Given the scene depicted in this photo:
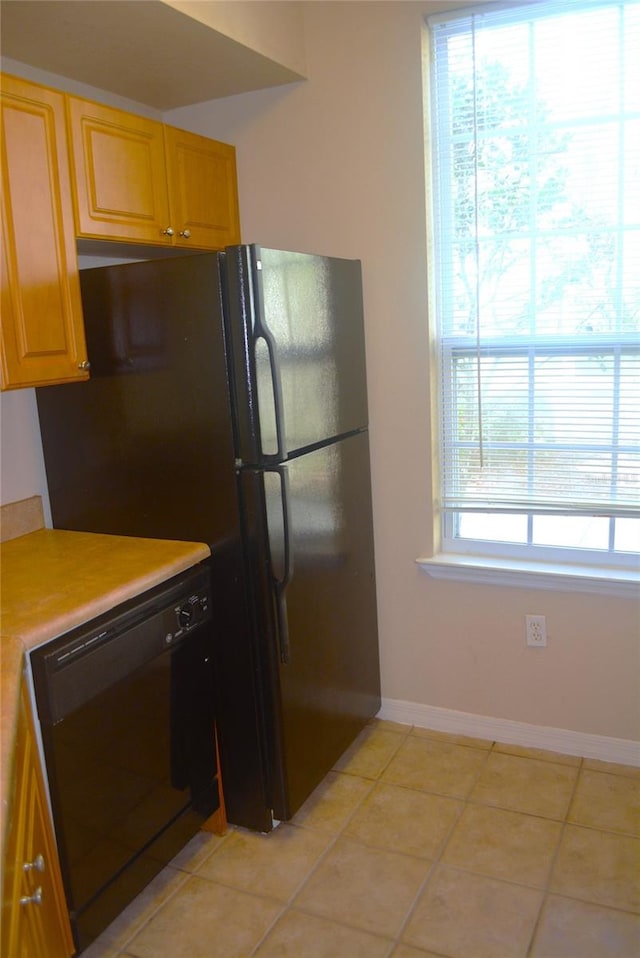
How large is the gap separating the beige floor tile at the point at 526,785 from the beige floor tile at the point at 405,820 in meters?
0.13

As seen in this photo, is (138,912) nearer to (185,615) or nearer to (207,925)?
(207,925)

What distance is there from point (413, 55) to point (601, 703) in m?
2.22

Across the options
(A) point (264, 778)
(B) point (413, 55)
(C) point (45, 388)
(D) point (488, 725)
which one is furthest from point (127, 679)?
(B) point (413, 55)

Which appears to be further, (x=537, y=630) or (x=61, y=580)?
(x=537, y=630)

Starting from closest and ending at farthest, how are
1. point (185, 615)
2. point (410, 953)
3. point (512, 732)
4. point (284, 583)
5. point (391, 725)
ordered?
point (410, 953), point (185, 615), point (284, 583), point (512, 732), point (391, 725)

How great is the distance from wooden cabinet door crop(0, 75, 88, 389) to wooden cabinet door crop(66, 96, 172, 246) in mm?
66

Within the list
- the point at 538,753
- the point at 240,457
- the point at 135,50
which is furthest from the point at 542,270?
the point at 538,753

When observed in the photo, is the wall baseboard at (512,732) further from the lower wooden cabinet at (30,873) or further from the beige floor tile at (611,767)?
the lower wooden cabinet at (30,873)

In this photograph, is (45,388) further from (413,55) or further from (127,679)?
(413,55)

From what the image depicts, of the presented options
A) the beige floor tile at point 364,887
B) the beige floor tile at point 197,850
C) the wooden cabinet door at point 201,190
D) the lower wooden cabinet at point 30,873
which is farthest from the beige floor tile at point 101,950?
the wooden cabinet door at point 201,190

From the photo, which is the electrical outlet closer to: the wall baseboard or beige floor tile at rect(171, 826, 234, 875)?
the wall baseboard

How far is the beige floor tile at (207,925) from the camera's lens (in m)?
1.94

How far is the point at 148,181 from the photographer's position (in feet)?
7.64

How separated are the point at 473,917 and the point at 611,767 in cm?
85
